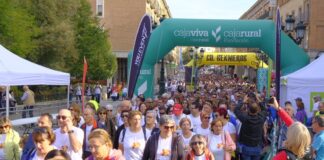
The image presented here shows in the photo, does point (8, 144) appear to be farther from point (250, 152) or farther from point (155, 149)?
point (250, 152)

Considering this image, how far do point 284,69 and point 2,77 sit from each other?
9.28 meters

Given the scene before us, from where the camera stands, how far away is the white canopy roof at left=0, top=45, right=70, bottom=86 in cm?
1216

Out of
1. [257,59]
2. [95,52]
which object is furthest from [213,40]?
[95,52]

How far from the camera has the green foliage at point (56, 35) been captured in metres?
27.7

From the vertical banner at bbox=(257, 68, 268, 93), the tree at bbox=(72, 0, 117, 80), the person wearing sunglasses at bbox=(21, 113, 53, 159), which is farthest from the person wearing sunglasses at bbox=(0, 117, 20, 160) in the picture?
the tree at bbox=(72, 0, 117, 80)

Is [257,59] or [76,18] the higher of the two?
[76,18]

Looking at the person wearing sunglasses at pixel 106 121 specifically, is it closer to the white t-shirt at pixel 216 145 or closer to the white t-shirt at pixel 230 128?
the white t-shirt at pixel 216 145

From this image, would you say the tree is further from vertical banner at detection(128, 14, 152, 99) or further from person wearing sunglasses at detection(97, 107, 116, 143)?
person wearing sunglasses at detection(97, 107, 116, 143)

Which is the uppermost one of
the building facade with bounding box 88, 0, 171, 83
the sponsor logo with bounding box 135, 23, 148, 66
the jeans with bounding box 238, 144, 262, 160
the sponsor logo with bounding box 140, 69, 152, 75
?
the building facade with bounding box 88, 0, 171, 83

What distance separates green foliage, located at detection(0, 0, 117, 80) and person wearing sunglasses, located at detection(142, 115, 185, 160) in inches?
855

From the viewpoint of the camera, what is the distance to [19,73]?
12.6 meters

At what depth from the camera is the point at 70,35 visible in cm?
3700

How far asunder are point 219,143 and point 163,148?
1.41 meters

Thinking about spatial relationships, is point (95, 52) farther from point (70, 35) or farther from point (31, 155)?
point (31, 155)
